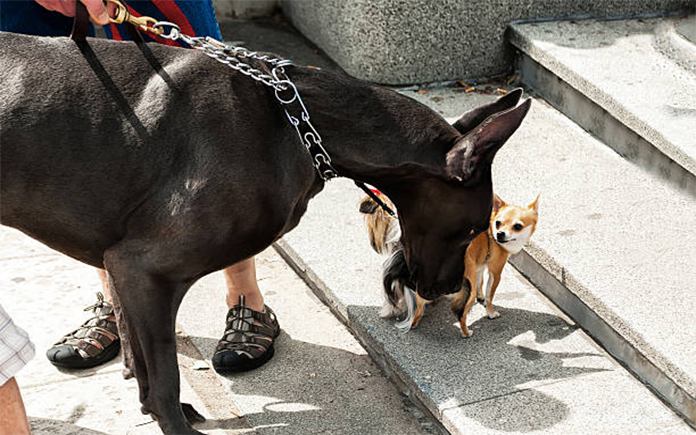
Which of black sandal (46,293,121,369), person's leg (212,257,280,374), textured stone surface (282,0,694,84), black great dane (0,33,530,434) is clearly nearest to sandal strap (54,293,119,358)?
black sandal (46,293,121,369)

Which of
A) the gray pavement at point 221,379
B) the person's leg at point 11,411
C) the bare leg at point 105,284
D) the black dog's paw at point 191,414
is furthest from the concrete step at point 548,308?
the person's leg at point 11,411

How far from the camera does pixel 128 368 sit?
448 cm

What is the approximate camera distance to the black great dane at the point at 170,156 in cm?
362

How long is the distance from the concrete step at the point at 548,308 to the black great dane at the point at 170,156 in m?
0.82

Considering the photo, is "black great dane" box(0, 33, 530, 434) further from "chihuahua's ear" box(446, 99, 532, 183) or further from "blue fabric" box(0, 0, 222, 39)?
"blue fabric" box(0, 0, 222, 39)

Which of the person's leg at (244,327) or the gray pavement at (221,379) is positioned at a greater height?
the person's leg at (244,327)

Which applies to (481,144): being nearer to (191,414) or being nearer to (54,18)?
(191,414)

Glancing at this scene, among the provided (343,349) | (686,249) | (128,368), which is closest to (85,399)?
(128,368)

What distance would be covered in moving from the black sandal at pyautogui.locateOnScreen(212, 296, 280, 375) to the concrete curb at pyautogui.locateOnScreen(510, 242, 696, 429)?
1.16 metres

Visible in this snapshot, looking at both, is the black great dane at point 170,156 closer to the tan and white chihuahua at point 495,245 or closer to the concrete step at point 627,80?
the tan and white chihuahua at point 495,245

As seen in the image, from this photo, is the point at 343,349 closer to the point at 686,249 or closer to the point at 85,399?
the point at 85,399

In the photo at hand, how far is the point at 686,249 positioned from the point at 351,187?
68.4 inches

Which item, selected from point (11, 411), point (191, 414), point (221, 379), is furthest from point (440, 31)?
point (11, 411)

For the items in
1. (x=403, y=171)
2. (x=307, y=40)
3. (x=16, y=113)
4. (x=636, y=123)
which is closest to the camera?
(x=16, y=113)
